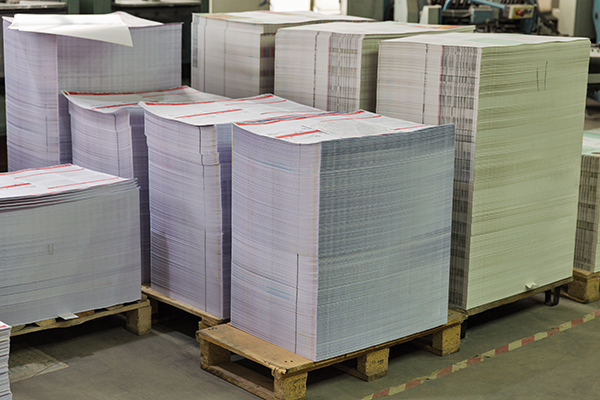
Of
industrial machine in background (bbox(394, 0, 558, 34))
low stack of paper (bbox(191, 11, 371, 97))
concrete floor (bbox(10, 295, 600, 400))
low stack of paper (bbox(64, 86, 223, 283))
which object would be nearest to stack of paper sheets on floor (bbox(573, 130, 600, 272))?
concrete floor (bbox(10, 295, 600, 400))

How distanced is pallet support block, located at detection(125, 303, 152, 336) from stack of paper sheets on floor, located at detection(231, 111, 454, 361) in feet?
2.04

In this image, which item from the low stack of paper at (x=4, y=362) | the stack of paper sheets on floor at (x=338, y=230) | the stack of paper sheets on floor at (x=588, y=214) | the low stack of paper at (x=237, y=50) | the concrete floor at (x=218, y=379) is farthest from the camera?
the low stack of paper at (x=237, y=50)

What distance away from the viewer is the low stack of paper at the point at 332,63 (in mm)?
3936

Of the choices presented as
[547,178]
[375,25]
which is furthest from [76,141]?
[547,178]

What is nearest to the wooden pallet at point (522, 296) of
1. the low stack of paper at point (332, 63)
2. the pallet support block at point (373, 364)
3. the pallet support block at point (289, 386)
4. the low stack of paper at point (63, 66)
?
the pallet support block at point (373, 364)

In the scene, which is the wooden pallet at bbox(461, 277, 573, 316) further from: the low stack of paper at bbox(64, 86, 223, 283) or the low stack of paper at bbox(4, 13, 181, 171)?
the low stack of paper at bbox(4, 13, 181, 171)

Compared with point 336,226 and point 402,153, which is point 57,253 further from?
point 402,153

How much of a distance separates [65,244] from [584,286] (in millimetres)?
2854

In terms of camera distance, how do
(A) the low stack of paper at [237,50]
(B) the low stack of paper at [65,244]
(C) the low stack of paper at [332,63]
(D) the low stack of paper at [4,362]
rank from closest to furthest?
(D) the low stack of paper at [4,362]
(B) the low stack of paper at [65,244]
(C) the low stack of paper at [332,63]
(A) the low stack of paper at [237,50]

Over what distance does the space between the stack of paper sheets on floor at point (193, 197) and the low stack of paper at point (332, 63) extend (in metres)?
0.20

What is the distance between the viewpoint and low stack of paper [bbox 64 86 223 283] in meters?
3.97

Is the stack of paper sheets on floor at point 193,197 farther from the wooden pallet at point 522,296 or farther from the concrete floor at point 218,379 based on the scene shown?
the wooden pallet at point 522,296

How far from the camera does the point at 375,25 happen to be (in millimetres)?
4559

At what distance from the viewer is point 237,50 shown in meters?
4.59
